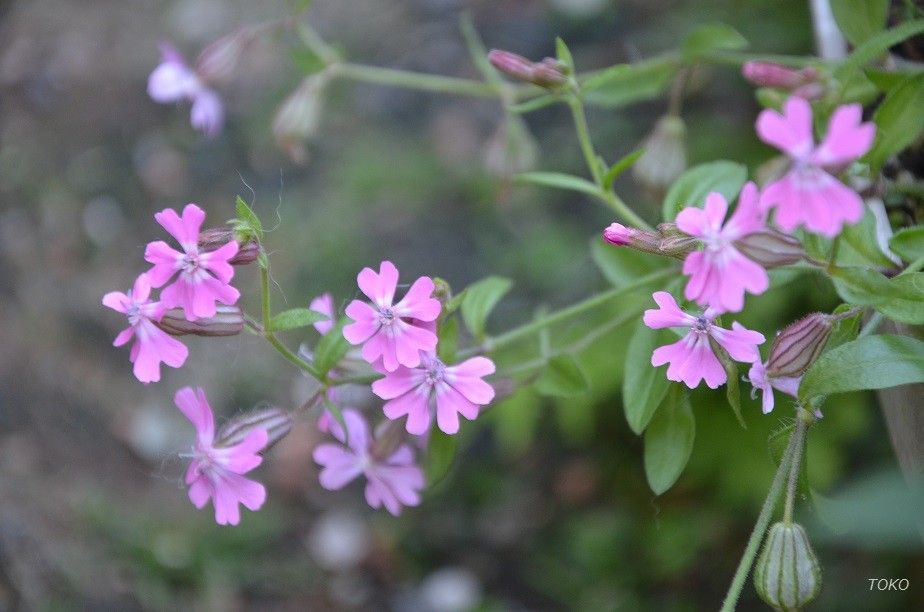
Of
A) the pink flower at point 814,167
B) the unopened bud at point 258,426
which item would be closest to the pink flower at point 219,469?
the unopened bud at point 258,426

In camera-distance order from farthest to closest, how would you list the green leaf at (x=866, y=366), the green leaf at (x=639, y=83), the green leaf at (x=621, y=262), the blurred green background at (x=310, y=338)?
the blurred green background at (x=310, y=338), the green leaf at (x=639, y=83), the green leaf at (x=621, y=262), the green leaf at (x=866, y=366)

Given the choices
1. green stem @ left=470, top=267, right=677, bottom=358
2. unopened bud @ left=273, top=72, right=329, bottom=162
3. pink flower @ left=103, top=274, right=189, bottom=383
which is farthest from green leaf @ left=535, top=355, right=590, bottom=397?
unopened bud @ left=273, top=72, right=329, bottom=162

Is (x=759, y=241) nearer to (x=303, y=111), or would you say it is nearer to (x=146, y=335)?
(x=146, y=335)

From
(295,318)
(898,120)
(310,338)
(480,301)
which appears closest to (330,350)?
(295,318)

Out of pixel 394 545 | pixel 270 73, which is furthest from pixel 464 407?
pixel 270 73

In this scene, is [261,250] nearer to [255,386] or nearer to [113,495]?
[255,386]

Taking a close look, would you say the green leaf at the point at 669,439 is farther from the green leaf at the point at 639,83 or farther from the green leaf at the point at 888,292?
the green leaf at the point at 639,83

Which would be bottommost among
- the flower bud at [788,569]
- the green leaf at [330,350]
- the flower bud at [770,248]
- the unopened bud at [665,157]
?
the flower bud at [788,569]
